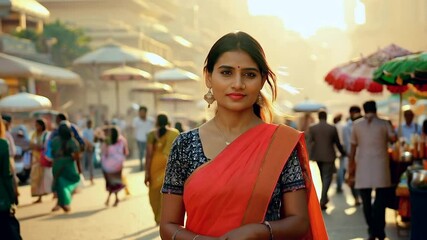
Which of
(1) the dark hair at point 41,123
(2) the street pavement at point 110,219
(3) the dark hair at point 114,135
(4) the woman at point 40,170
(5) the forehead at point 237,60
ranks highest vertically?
(5) the forehead at point 237,60

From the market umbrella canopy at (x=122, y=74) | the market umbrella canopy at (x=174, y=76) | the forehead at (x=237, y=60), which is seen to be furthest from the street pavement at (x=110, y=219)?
the market umbrella canopy at (x=174, y=76)

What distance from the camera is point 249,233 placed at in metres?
2.67

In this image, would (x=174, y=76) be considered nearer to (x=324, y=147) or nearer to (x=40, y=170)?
(x=40, y=170)

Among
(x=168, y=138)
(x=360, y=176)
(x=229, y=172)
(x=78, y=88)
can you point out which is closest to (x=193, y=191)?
(x=229, y=172)

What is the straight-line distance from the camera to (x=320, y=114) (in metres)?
11.8

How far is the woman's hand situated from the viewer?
2.67 metres

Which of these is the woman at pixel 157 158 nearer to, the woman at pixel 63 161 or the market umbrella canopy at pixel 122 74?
the woman at pixel 63 161

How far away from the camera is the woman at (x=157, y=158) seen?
31.4ft

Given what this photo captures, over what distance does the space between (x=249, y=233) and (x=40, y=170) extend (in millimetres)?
10669

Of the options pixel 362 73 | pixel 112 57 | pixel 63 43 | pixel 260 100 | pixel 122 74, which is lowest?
pixel 260 100

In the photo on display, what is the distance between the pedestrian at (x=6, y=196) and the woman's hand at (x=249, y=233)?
369 centimetres

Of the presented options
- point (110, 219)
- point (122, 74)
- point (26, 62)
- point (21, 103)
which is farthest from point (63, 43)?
point (110, 219)

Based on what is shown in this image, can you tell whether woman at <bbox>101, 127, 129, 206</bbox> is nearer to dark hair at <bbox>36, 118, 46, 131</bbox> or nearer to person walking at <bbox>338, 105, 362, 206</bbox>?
dark hair at <bbox>36, 118, 46, 131</bbox>

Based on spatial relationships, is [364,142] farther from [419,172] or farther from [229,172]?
[229,172]
